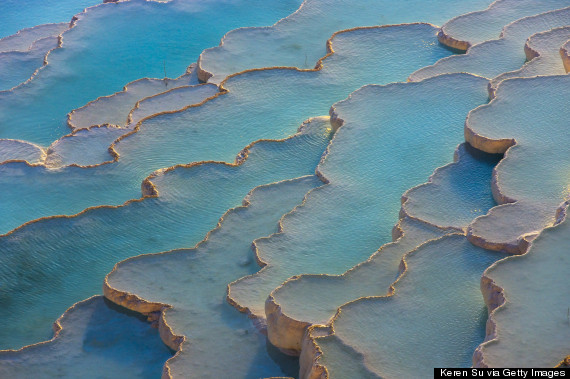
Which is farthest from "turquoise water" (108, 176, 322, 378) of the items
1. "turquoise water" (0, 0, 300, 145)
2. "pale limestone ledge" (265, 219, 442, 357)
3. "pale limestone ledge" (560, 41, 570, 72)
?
"turquoise water" (0, 0, 300, 145)

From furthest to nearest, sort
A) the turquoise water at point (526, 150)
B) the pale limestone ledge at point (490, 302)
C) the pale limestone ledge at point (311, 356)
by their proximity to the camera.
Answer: the turquoise water at point (526, 150) < the pale limestone ledge at point (311, 356) < the pale limestone ledge at point (490, 302)

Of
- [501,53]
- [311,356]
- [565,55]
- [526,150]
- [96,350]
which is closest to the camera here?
[311,356]

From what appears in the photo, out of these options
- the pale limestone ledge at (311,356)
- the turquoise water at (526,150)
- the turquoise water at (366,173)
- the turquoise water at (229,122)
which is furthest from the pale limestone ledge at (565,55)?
the pale limestone ledge at (311,356)

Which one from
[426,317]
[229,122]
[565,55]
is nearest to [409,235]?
[426,317]

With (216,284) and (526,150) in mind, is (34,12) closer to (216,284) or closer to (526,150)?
(216,284)

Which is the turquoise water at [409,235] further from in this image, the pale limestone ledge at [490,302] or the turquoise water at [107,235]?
the turquoise water at [107,235]

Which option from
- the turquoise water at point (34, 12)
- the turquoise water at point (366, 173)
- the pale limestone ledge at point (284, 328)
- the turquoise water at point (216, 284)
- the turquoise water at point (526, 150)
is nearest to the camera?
the pale limestone ledge at point (284, 328)

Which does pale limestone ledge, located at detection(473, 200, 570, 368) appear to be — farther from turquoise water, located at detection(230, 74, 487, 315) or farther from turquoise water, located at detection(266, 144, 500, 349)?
turquoise water, located at detection(230, 74, 487, 315)

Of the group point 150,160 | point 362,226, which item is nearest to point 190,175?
point 150,160

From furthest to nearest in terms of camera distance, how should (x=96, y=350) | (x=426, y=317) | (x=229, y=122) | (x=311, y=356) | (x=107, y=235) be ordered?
1. (x=229, y=122)
2. (x=107, y=235)
3. (x=96, y=350)
4. (x=426, y=317)
5. (x=311, y=356)

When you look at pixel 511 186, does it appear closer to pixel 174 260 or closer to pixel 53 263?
pixel 174 260

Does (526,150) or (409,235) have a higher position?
(526,150)

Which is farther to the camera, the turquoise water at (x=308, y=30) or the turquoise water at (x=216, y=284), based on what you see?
the turquoise water at (x=308, y=30)
